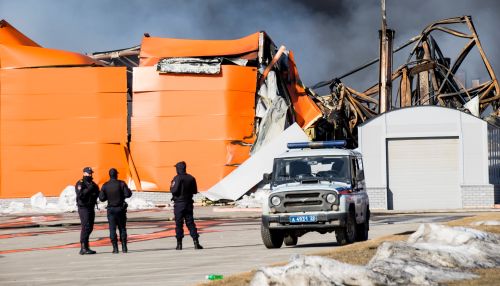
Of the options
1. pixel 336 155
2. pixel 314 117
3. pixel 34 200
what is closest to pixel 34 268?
pixel 336 155

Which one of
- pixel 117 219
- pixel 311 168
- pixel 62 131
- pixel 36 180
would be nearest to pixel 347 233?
pixel 311 168

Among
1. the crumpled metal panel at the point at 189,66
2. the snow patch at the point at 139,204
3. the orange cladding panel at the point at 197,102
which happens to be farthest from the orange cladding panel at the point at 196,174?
the crumpled metal panel at the point at 189,66

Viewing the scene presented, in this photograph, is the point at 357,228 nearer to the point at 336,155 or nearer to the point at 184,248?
the point at 336,155

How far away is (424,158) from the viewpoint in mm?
43250

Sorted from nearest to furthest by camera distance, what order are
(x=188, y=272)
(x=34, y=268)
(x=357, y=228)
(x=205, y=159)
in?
(x=188, y=272) → (x=34, y=268) → (x=357, y=228) → (x=205, y=159)

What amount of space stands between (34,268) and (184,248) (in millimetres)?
5124

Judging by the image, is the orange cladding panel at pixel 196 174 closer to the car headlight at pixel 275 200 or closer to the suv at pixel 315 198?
the suv at pixel 315 198

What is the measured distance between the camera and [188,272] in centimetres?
1568

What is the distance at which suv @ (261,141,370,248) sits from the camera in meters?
20.7

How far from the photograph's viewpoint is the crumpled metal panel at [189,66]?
49844mm

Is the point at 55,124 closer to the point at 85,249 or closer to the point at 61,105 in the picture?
the point at 61,105

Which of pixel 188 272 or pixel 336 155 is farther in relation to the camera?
pixel 336 155

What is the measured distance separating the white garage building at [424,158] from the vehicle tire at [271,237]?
71.9 ft

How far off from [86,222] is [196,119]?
28168 millimetres
